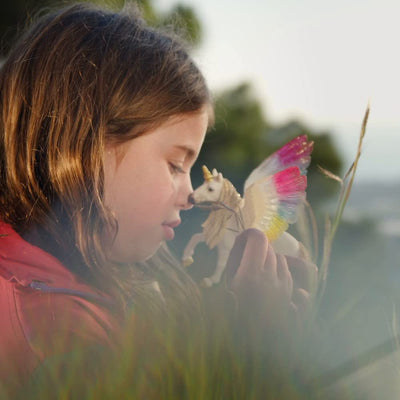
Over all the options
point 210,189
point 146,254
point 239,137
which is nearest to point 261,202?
point 210,189

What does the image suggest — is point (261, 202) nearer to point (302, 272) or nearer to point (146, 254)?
point (302, 272)

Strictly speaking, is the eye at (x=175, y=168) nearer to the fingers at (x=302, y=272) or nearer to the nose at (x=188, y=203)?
the nose at (x=188, y=203)

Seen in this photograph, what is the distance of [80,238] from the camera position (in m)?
0.59

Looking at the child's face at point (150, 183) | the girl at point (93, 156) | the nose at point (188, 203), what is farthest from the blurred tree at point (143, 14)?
the nose at point (188, 203)

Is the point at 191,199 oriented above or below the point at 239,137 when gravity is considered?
above

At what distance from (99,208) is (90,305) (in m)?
0.11

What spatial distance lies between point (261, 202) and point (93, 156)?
229 millimetres

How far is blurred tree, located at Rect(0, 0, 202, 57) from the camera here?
0.75 metres

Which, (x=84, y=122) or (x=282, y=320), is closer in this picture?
(x=282, y=320)

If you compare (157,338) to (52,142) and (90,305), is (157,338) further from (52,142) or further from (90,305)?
(52,142)

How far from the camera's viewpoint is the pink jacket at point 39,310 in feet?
1.09

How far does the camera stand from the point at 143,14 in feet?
2.40

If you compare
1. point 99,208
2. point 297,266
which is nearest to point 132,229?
point 99,208

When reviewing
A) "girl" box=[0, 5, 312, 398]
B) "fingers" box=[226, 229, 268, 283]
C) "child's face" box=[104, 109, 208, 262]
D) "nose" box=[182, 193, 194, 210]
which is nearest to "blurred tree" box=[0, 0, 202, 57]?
"girl" box=[0, 5, 312, 398]
